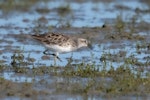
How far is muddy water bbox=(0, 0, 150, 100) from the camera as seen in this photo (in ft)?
39.1

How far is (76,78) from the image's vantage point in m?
12.9

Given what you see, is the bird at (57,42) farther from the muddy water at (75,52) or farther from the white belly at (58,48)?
the muddy water at (75,52)

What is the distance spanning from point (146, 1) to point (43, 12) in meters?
4.79

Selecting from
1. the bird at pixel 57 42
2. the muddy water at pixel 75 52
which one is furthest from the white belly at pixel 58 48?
the muddy water at pixel 75 52

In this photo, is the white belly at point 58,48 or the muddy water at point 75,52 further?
the white belly at point 58,48

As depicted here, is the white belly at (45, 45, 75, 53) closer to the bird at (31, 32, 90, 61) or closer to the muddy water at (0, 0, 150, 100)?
the bird at (31, 32, 90, 61)

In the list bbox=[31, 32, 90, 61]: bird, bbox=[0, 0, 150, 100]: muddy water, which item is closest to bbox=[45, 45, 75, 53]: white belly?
bbox=[31, 32, 90, 61]: bird

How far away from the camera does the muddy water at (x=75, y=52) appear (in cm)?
1191

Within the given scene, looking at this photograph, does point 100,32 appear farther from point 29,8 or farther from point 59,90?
point 59,90

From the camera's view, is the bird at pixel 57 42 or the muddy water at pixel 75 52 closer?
the muddy water at pixel 75 52

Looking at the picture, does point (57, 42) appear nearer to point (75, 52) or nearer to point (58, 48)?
point (58, 48)

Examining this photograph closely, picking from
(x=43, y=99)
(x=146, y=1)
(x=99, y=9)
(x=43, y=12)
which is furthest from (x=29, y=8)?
(x=43, y=99)

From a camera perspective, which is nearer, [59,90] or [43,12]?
[59,90]

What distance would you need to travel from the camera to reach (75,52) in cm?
1641
